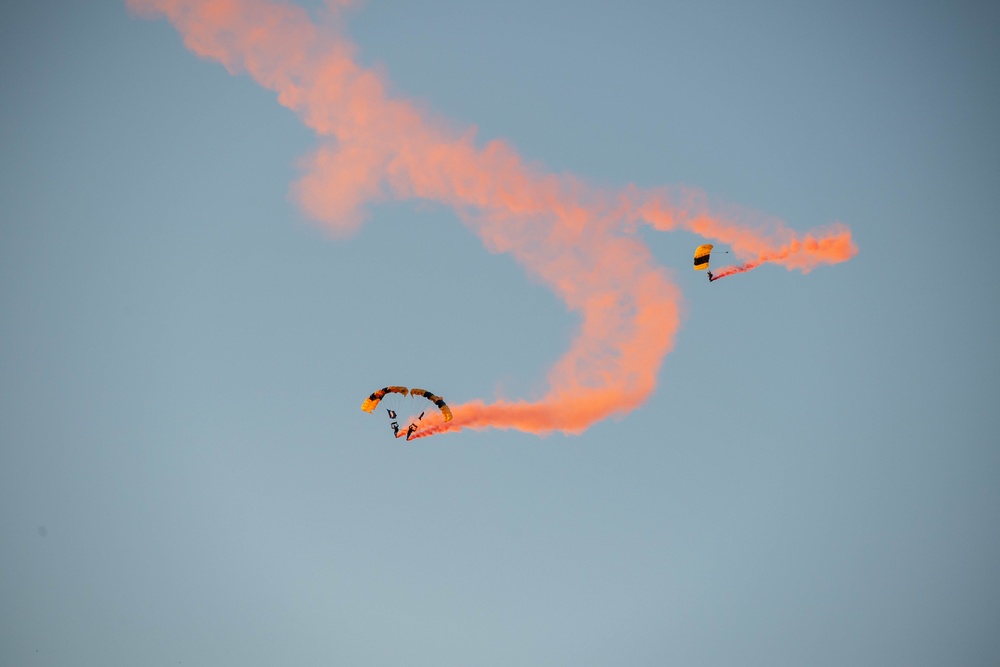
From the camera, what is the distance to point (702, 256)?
28672mm

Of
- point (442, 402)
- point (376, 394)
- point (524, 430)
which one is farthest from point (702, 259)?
point (376, 394)

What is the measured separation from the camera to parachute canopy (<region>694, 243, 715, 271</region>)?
1122 inches

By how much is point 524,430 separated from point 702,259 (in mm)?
10472

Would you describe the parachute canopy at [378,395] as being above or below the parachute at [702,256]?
below

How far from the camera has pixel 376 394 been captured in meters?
27.1

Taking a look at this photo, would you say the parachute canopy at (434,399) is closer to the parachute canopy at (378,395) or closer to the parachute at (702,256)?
the parachute canopy at (378,395)

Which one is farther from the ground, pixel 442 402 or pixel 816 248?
pixel 816 248

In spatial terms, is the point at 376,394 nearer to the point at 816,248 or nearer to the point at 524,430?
the point at 524,430

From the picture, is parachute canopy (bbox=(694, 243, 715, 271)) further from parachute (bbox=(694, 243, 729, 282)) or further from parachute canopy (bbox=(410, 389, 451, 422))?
parachute canopy (bbox=(410, 389, 451, 422))

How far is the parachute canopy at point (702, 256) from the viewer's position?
2850 centimetres

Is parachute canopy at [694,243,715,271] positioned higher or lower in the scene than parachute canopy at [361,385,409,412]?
higher

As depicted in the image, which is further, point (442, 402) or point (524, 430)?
point (524, 430)

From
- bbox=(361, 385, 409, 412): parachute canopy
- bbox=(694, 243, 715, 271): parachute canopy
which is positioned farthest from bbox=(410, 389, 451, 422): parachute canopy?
bbox=(694, 243, 715, 271): parachute canopy

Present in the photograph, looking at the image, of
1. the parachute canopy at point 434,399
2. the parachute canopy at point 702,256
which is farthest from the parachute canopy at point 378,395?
the parachute canopy at point 702,256
